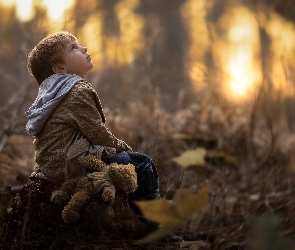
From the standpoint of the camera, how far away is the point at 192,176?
520cm

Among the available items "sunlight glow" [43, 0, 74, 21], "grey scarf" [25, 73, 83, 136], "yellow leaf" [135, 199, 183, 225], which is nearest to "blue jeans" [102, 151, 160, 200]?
"grey scarf" [25, 73, 83, 136]

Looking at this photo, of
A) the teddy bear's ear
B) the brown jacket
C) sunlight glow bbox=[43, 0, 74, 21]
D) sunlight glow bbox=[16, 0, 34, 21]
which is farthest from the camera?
sunlight glow bbox=[16, 0, 34, 21]

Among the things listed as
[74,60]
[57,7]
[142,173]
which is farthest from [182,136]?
[74,60]

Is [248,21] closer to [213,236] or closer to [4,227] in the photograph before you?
[213,236]

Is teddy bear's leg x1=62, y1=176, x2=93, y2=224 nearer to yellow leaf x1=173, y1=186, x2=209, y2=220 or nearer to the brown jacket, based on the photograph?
the brown jacket

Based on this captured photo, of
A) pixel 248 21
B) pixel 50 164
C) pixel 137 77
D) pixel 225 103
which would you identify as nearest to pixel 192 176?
pixel 225 103

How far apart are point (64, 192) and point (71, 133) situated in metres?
0.34

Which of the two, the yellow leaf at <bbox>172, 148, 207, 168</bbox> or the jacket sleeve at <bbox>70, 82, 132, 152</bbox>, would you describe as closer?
the jacket sleeve at <bbox>70, 82, 132, 152</bbox>

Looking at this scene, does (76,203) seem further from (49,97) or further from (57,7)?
(57,7)

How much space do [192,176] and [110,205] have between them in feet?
9.05

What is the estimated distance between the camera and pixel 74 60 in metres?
2.83

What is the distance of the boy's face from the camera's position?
2820mm

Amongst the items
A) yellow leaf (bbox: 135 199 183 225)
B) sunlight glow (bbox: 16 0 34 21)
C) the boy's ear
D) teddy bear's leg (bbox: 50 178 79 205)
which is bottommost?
yellow leaf (bbox: 135 199 183 225)

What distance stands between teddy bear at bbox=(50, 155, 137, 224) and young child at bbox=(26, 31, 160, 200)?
73mm
